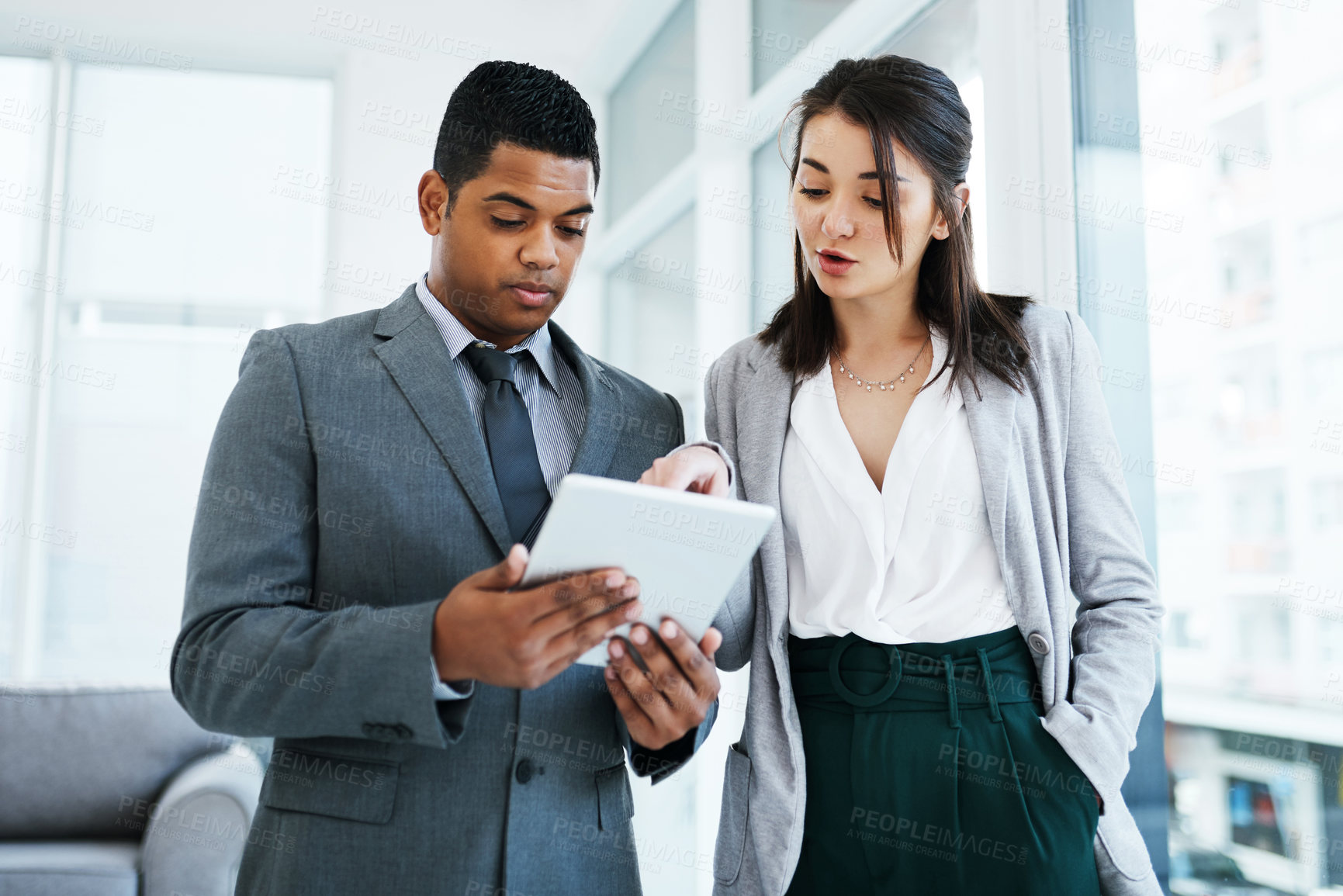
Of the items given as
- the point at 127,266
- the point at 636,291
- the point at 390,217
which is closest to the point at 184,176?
the point at 127,266

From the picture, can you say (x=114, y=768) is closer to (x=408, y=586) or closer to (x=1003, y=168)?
(x=408, y=586)

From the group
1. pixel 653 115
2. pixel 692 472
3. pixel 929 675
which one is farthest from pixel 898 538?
pixel 653 115

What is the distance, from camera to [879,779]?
1214 mm

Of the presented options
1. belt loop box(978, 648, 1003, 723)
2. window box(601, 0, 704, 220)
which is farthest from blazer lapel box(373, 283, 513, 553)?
window box(601, 0, 704, 220)

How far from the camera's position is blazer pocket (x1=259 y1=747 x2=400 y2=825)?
1112mm

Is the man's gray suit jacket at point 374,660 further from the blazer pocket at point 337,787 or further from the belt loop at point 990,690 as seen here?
the belt loop at point 990,690

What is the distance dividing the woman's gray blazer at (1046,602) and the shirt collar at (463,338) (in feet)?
0.95

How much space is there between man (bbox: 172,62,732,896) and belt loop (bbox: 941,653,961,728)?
0.92 ft

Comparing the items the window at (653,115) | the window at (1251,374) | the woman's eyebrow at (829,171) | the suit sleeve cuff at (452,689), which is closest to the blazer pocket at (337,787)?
the suit sleeve cuff at (452,689)

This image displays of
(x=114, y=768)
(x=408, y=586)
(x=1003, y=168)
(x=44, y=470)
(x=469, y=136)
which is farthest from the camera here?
(x=44, y=470)

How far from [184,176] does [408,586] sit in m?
4.03

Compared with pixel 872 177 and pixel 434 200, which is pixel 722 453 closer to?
pixel 872 177

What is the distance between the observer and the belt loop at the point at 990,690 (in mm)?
1210

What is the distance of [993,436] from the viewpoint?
1.29 metres
